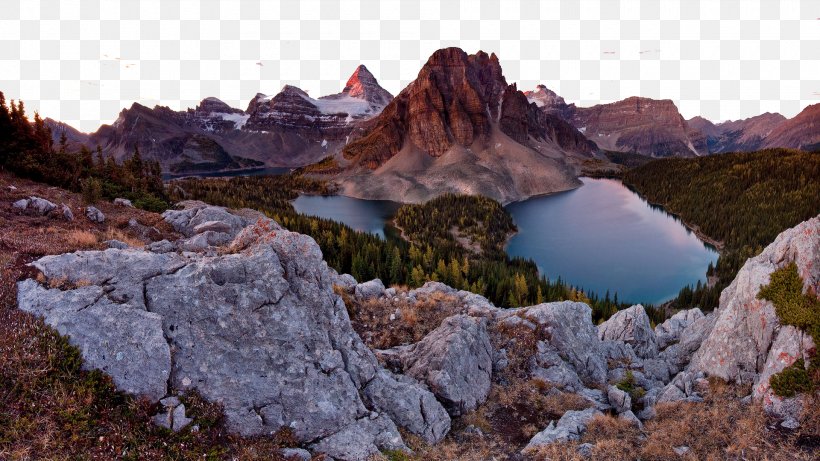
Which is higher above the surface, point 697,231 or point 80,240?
point 80,240

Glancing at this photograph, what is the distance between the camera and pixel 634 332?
3062cm

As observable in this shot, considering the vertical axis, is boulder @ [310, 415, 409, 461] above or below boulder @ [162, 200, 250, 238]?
below

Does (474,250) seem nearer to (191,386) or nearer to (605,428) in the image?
(605,428)

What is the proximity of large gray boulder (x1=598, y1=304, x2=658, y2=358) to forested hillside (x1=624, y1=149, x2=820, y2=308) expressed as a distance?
38.2 m

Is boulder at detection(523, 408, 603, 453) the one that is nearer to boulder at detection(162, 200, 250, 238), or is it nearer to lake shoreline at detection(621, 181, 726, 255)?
boulder at detection(162, 200, 250, 238)

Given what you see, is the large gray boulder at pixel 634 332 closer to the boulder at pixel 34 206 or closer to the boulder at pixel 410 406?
the boulder at pixel 410 406

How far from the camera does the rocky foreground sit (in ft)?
35.2

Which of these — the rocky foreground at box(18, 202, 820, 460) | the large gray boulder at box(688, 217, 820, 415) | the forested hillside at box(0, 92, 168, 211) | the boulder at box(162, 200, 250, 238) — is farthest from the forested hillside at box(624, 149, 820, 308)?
the forested hillside at box(0, 92, 168, 211)

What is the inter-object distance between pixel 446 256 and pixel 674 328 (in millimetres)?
46381

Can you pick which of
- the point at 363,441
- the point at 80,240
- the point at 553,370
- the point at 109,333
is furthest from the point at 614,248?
the point at 109,333

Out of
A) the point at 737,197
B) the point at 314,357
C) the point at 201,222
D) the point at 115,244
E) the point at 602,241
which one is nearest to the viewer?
the point at 314,357

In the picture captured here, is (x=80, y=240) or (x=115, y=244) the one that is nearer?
(x=80, y=240)

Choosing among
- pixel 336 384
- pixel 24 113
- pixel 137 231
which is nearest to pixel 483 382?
pixel 336 384

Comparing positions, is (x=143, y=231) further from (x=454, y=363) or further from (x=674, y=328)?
(x=674, y=328)
